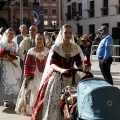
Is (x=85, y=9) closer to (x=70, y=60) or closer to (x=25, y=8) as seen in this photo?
(x=25, y=8)

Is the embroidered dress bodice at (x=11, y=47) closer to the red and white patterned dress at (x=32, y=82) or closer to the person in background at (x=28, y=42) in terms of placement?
the person in background at (x=28, y=42)

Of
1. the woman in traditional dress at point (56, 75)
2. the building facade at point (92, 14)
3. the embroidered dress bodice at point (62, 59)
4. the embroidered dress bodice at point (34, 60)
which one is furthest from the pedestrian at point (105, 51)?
the building facade at point (92, 14)

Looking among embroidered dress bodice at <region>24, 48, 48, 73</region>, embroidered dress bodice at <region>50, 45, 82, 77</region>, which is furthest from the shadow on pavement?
embroidered dress bodice at <region>50, 45, 82, 77</region>

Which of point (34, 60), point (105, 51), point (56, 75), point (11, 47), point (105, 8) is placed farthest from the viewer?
point (105, 8)

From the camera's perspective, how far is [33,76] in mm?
6512

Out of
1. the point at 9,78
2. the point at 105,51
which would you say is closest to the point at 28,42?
the point at 9,78

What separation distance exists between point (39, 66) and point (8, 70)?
4.43 ft

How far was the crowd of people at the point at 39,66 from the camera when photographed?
4.63 meters

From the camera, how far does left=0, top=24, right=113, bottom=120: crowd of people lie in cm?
463

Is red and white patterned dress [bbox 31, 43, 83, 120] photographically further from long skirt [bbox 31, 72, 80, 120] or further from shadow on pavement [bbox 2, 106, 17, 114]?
shadow on pavement [bbox 2, 106, 17, 114]

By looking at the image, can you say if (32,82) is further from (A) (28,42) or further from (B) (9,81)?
(B) (9,81)

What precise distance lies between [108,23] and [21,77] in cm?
3024

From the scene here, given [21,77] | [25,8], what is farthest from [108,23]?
[21,77]

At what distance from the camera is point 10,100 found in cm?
762
